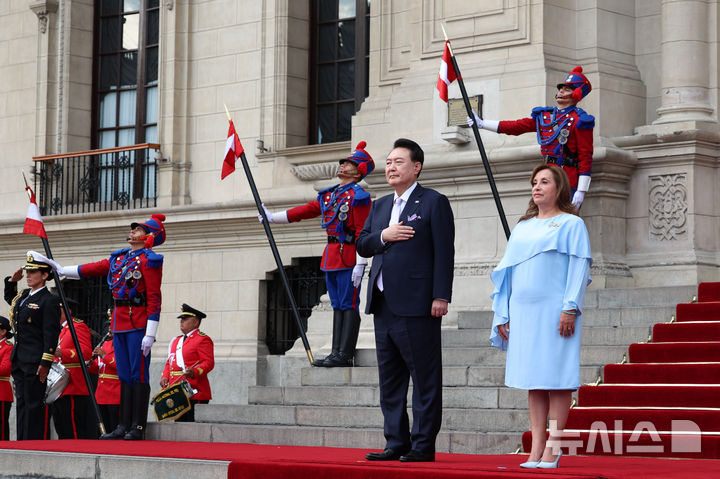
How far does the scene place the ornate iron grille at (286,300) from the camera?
17.0 m

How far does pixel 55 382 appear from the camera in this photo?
43.3 feet

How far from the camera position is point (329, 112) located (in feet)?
58.3

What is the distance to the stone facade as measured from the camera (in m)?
13.0

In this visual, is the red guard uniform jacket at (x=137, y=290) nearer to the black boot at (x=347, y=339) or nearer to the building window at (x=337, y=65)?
the black boot at (x=347, y=339)

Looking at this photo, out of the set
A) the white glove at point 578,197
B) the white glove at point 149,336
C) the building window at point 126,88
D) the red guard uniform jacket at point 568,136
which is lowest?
the white glove at point 149,336

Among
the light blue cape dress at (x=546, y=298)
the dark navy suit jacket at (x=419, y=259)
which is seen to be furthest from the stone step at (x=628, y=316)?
the light blue cape dress at (x=546, y=298)

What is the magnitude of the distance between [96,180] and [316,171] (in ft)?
13.5

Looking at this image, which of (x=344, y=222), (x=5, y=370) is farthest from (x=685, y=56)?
(x=5, y=370)

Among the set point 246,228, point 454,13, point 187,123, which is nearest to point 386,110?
point 454,13

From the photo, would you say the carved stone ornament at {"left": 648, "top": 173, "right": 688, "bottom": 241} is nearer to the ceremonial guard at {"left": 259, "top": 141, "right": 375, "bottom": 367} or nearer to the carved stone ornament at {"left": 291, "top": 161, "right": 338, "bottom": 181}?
the ceremonial guard at {"left": 259, "top": 141, "right": 375, "bottom": 367}

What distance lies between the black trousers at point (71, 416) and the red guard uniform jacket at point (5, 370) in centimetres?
60

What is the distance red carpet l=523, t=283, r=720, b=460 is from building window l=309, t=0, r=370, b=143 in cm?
719

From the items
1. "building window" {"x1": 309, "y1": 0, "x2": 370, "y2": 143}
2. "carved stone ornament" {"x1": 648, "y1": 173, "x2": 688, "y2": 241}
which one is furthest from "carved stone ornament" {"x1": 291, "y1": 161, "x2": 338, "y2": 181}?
"carved stone ornament" {"x1": 648, "y1": 173, "x2": 688, "y2": 241}

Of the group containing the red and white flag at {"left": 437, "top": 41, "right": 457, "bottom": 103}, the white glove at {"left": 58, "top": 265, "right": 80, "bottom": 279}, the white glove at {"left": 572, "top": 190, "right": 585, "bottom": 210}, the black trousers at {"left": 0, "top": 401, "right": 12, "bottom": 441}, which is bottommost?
the black trousers at {"left": 0, "top": 401, "right": 12, "bottom": 441}
